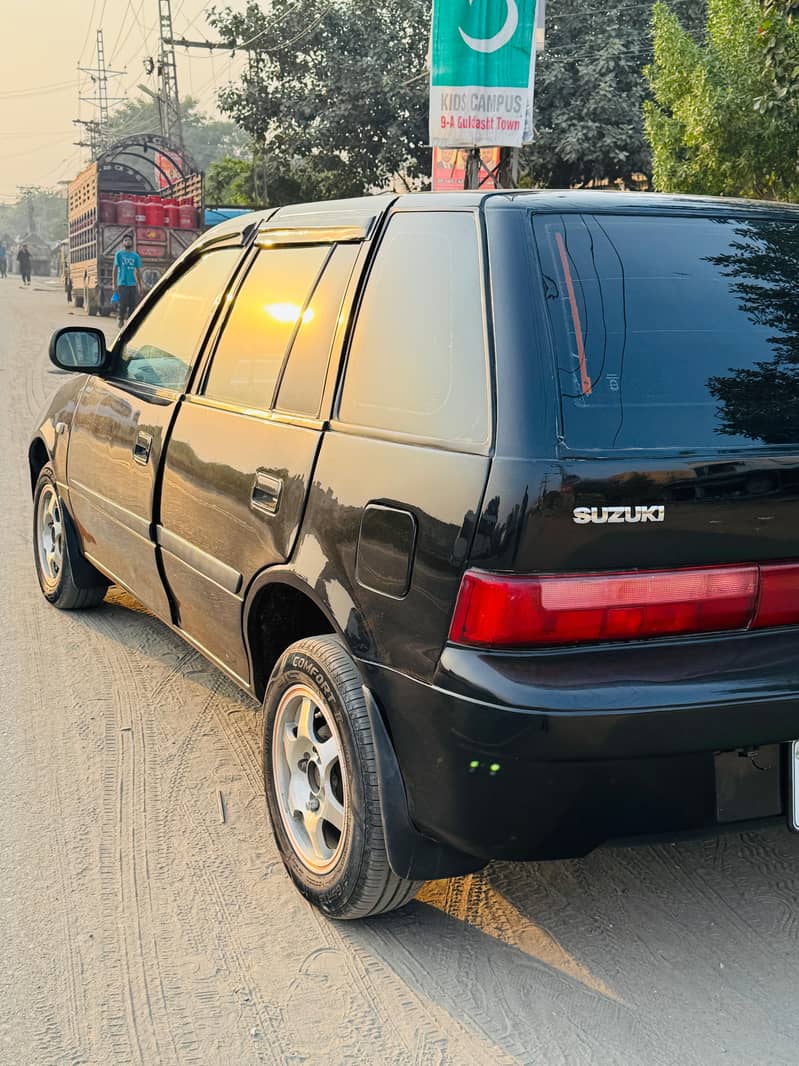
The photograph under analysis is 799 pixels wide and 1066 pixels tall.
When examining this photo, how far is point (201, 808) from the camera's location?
3699 mm

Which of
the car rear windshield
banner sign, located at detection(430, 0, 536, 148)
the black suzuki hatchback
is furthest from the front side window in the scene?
banner sign, located at detection(430, 0, 536, 148)

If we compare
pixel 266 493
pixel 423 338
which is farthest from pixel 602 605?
pixel 266 493

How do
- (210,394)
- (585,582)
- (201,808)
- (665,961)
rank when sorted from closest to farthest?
(585,582), (665,961), (201,808), (210,394)

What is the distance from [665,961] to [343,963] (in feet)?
2.58

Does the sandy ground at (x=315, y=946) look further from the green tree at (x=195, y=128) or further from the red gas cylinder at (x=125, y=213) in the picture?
the green tree at (x=195, y=128)

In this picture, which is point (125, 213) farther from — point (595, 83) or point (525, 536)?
point (525, 536)

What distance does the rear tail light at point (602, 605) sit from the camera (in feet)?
8.21

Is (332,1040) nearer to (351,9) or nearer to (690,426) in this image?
(690,426)

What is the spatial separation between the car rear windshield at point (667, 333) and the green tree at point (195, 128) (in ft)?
428

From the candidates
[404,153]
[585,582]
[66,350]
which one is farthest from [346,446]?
[404,153]

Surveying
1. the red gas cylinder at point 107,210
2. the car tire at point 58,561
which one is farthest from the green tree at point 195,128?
the car tire at point 58,561

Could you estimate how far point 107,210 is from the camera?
27.7 m

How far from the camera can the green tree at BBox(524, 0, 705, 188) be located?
27.2 metres

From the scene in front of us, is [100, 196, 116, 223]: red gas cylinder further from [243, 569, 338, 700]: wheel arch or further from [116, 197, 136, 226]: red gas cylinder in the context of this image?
[243, 569, 338, 700]: wheel arch
